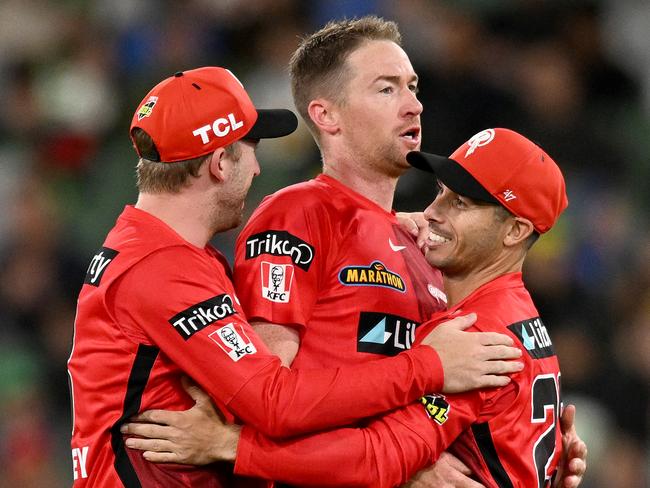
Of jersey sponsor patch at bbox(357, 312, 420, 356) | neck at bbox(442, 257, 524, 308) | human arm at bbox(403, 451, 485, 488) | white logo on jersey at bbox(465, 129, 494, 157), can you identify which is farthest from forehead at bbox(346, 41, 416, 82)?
human arm at bbox(403, 451, 485, 488)

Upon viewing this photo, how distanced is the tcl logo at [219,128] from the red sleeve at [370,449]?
41.1 inches

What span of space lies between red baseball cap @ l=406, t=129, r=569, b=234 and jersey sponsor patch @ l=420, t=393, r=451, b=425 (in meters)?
0.72

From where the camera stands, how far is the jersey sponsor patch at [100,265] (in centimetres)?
396

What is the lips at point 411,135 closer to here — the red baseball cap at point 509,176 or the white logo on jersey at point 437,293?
the red baseball cap at point 509,176

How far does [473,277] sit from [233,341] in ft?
3.11

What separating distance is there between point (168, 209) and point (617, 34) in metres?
6.79

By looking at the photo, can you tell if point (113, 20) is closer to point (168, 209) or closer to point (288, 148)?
point (288, 148)

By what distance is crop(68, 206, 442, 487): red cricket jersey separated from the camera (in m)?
3.79

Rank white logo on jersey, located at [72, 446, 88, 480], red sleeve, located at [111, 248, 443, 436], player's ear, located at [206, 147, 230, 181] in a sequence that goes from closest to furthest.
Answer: red sleeve, located at [111, 248, 443, 436] → white logo on jersey, located at [72, 446, 88, 480] → player's ear, located at [206, 147, 230, 181]

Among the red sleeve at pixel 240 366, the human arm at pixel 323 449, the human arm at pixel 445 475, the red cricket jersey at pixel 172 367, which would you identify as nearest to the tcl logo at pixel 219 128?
the red cricket jersey at pixel 172 367

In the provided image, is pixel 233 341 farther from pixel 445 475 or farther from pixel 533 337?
pixel 533 337

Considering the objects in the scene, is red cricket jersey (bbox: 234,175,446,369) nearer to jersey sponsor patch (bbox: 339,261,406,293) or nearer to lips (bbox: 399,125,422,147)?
jersey sponsor patch (bbox: 339,261,406,293)

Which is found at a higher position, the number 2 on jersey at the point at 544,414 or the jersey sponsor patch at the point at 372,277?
the jersey sponsor patch at the point at 372,277

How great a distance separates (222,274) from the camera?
4062mm
